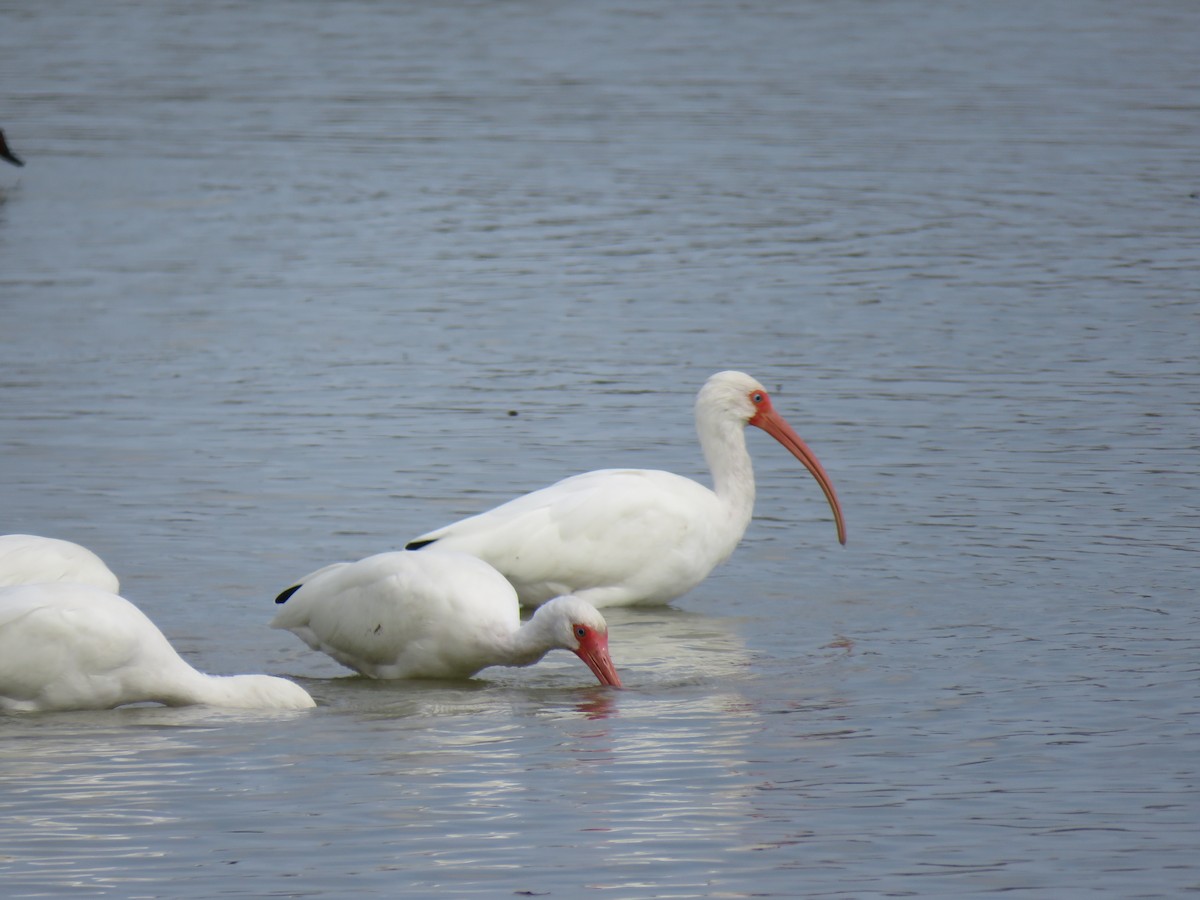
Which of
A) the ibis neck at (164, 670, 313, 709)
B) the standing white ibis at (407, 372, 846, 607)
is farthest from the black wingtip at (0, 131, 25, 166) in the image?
the ibis neck at (164, 670, 313, 709)

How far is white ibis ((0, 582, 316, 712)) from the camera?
7.93 meters

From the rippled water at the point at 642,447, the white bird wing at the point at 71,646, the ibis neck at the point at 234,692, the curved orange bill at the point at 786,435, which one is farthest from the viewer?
the curved orange bill at the point at 786,435

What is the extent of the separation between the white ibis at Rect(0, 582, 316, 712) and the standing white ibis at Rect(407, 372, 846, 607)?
5.15ft

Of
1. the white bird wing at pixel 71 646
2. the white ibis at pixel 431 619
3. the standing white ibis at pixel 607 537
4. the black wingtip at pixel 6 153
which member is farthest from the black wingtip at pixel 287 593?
the black wingtip at pixel 6 153

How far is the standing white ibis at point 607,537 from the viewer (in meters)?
9.73

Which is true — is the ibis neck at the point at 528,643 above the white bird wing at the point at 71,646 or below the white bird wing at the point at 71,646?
below

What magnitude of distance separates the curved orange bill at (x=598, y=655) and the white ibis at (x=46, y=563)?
1782 millimetres

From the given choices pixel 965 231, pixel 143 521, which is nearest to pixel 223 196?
pixel 965 231

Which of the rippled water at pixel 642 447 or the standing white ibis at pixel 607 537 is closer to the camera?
the rippled water at pixel 642 447

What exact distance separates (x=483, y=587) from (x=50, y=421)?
495 centimetres

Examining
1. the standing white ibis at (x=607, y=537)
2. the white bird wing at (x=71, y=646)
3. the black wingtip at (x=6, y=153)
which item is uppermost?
the white bird wing at (x=71, y=646)

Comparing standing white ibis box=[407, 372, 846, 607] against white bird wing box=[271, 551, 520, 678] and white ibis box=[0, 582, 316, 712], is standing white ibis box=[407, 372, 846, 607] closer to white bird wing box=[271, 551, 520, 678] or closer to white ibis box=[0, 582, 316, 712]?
white bird wing box=[271, 551, 520, 678]

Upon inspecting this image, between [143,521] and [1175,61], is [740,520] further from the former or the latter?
[1175,61]

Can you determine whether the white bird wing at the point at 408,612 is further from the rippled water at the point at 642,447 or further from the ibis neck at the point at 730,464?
the ibis neck at the point at 730,464
